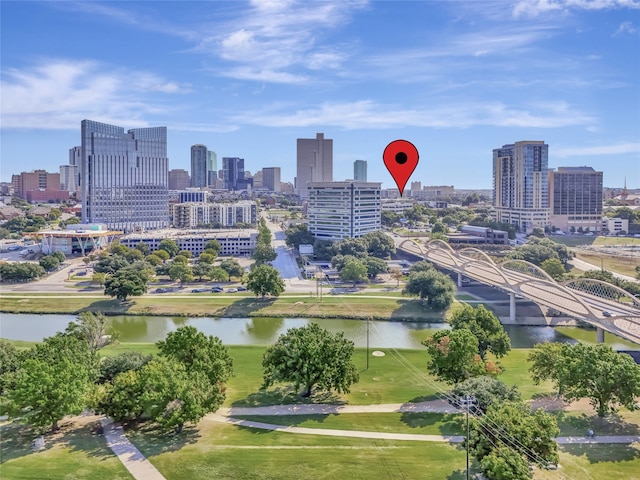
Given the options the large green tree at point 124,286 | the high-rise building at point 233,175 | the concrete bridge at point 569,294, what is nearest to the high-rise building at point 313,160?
the high-rise building at point 233,175

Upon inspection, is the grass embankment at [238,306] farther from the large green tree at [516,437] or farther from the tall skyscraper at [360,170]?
the tall skyscraper at [360,170]

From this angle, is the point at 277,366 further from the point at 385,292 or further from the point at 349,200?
the point at 349,200

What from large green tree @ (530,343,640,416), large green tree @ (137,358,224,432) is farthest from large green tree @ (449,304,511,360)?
large green tree @ (137,358,224,432)

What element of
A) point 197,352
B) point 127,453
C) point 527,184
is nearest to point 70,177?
point 527,184

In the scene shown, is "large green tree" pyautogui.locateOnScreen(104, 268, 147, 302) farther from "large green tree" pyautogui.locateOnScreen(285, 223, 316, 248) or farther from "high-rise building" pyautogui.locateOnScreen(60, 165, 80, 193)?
"high-rise building" pyautogui.locateOnScreen(60, 165, 80, 193)

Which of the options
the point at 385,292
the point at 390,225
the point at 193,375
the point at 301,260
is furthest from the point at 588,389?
the point at 390,225

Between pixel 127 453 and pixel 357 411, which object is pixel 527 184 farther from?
pixel 127 453

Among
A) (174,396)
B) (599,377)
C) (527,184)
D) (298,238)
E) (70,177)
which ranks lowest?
(174,396)
